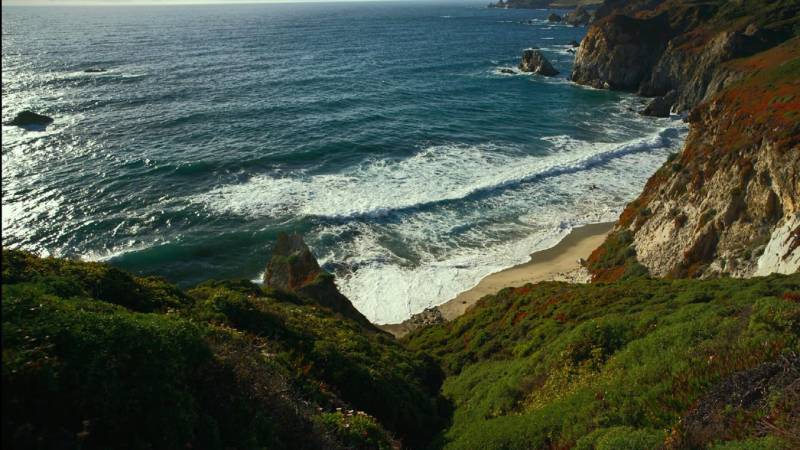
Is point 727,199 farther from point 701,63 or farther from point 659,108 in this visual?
point 701,63

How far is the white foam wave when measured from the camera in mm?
41031

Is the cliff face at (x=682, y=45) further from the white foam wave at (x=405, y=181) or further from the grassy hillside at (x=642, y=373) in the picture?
the grassy hillside at (x=642, y=373)

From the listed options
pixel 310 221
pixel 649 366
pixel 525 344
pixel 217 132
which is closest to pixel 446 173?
pixel 310 221

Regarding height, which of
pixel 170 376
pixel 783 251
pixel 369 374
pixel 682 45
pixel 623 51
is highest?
pixel 682 45

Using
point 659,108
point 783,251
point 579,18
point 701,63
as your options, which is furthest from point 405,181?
point 579,18

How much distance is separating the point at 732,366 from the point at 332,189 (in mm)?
36520

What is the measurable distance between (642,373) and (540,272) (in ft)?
67.3

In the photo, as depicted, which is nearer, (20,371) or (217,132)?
(20,371)

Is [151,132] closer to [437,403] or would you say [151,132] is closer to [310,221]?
[310,221]

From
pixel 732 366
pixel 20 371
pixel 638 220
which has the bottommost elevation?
pixel 638 220

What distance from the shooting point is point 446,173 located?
48.0 m

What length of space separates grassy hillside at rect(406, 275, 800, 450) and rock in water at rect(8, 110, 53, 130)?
5904 cm

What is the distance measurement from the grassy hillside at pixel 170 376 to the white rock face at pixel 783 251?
14.3 metres

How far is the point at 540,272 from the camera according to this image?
32.3m
